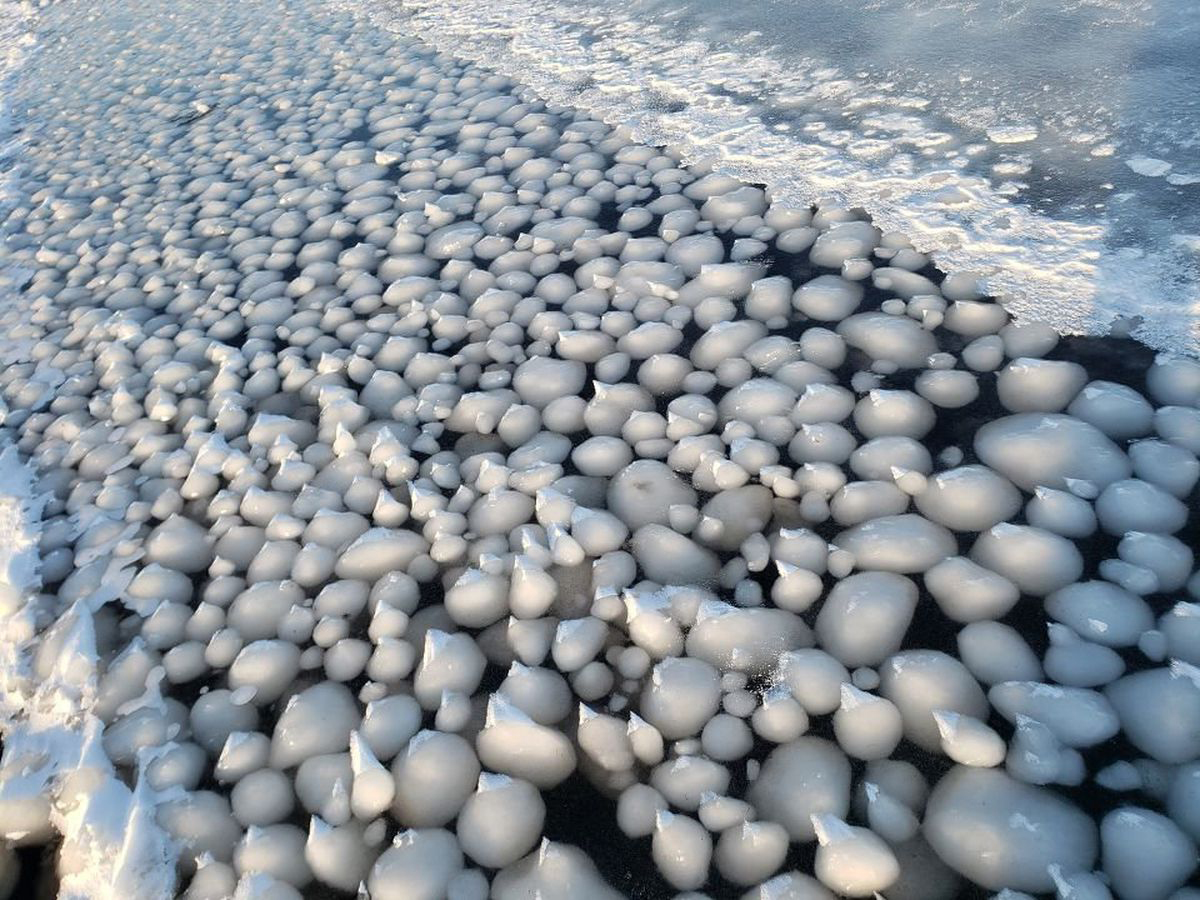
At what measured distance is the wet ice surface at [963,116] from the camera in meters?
0.94

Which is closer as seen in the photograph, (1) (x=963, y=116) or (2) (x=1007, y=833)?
(2) (x=1007, y=833)

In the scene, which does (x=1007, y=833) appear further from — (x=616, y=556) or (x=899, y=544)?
(x=616, y=556)

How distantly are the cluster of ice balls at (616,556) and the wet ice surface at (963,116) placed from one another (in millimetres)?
85

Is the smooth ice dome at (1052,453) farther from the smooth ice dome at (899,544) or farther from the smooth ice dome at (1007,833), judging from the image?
the smooth ice dome at (1007,833)

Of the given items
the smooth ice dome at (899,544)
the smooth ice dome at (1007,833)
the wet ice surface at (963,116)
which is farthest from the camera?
the wet ice surface at (963,116)

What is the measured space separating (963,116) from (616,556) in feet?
3.00

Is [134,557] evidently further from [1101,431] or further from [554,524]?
[1101,431]

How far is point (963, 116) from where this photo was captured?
1212 mm

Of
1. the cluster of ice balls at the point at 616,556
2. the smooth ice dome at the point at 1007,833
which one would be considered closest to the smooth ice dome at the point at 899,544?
the cluster of ice balls at the point at 616,556

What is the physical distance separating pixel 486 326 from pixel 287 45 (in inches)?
54.2

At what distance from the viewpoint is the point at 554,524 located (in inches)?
29.1

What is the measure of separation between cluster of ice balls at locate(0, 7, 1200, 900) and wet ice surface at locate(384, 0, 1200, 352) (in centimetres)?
8

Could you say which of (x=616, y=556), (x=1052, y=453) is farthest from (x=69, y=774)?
(x=1052, y=453)

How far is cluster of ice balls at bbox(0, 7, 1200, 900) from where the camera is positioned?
0.54 meters
